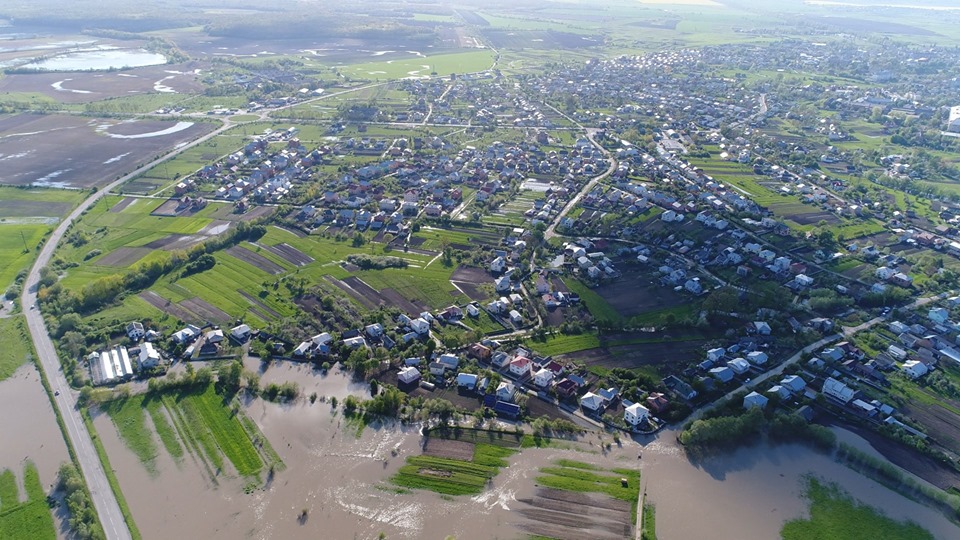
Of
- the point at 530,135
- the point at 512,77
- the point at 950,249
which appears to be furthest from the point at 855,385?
the point at 512,77

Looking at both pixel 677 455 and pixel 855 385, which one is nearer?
pixel 677 455

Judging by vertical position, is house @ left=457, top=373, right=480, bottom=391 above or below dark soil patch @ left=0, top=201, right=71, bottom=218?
below

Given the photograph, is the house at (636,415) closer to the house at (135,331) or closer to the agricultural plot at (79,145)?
the house at (135,331)

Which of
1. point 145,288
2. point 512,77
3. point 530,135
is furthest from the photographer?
point 512,77

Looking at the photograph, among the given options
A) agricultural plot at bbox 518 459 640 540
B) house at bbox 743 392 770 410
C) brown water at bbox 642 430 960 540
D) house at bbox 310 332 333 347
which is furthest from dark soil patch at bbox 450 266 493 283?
house at bbox 743 392 770 410

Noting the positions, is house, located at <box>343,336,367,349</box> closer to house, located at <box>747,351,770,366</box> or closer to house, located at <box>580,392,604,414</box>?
house, located at <box>580,392,604,414</box>

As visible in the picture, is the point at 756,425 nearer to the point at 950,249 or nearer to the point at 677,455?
the point at 677,455
